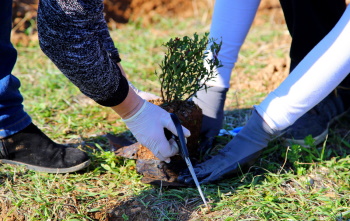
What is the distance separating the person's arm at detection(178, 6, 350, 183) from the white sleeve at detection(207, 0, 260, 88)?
399 millimetres

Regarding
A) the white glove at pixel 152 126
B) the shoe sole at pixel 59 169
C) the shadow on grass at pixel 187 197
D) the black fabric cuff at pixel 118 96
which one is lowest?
the shoe sole at pixel 59 169

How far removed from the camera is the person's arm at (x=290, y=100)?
161 centimetres

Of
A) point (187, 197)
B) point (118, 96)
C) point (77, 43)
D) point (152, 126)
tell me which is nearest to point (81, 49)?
point (77, 43)

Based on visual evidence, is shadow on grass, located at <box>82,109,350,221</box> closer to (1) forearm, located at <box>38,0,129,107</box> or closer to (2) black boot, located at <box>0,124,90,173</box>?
(2) black boot, located at <box>0,124,90,173</box>

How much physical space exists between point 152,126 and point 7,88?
2.48ft

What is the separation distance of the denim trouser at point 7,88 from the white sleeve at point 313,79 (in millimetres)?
1194

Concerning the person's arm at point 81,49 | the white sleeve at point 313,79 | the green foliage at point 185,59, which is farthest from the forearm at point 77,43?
the white sleeve at point 313,79

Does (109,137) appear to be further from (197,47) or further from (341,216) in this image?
(341,216)

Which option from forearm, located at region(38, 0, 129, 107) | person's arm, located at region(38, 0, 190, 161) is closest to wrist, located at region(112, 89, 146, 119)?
person's arm, located at region(38, 0, 190, 161)

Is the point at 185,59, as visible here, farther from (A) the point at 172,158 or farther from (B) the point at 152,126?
(A) the point at 172,158

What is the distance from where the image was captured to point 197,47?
1.78m

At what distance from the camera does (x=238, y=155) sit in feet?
5.97

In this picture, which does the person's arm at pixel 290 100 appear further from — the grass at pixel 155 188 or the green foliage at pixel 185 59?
the green foliage at pixel 185 59

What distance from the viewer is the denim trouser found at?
71.6 inches
